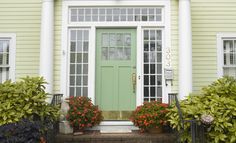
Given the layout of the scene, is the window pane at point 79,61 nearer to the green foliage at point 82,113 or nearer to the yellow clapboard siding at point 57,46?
the yellow clapboard siding at point 57,46

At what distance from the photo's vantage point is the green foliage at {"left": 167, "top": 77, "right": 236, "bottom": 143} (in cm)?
505

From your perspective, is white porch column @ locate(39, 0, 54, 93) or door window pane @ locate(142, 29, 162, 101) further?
door window pane @ locate(142, 29, 162, 101)

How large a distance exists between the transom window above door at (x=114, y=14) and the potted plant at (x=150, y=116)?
2088mm

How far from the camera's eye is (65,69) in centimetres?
650

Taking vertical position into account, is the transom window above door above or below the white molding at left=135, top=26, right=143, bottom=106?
above

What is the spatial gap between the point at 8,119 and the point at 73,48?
89.3 inches

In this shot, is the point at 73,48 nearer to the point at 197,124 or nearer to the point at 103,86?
the point at 103,86

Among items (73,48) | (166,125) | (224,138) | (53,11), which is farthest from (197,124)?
(53,11)

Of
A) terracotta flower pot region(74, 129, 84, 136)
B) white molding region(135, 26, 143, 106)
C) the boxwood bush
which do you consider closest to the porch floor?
terracotta flower pot region(74, 129, 84, 136)

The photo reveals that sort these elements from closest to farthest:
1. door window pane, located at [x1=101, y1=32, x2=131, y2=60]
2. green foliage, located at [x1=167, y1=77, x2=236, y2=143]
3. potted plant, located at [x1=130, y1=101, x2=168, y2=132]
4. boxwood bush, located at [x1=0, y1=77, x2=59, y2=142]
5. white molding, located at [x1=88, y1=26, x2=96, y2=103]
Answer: green foliage, located at [x1=167, y1=77, x2=236, y2=143]
boxwood bush, located at [x1=0, y1=77, x2=59, y2=142]
potted plant, located at [x1=130, y1=101, x2=168, y2=132]
white molding, located at [x1=88, y1=26, x2=96, y2=103]
door window pane, located at [x1=101, y1=32, x2=131, y2=60]

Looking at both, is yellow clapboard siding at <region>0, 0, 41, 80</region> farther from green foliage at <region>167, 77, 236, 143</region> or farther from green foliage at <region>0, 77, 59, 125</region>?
green foliage at <region>167, 77, 236, 143</region>

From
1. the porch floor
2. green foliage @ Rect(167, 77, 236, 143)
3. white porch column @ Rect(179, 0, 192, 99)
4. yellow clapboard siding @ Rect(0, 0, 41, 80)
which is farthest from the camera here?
yellow clapboard siding @ Rect(0, 0, 41, 80)

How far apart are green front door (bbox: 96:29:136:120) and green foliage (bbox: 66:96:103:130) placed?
1.46ft

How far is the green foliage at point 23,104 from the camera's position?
5.24m
